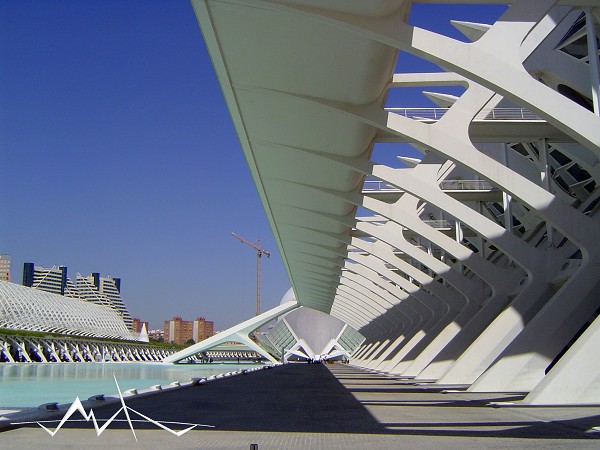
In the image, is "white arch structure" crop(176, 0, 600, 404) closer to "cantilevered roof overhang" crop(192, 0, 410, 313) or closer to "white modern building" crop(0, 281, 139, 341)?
"cantilevered roof overhang" crop(192, 0, 410, 313)

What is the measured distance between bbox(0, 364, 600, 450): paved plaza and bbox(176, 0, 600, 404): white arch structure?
4.84 ft

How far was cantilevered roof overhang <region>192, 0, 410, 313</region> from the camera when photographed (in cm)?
941

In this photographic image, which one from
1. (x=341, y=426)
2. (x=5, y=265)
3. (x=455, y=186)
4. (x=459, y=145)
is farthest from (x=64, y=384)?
(x=5, y=265)

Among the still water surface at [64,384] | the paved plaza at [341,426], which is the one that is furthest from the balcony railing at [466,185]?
the still water surface at [64,384]

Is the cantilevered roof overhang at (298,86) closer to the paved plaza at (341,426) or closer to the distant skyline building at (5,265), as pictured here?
the paved plaza at (341,426)

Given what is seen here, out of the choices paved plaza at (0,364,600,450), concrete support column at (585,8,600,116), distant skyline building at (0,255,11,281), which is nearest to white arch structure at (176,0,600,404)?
concrete support column at (585,8,600,116)

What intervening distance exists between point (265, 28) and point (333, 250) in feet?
62.5

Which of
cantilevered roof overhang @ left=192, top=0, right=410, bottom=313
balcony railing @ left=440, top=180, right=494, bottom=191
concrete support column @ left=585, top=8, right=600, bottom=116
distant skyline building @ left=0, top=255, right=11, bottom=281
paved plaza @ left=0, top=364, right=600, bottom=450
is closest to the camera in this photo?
paved plaza @ left=0, top=364, right=600, bottom=450

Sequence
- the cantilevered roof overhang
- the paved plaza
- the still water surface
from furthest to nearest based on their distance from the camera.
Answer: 1. the still water surface
2. the cantilevered roof overhang
3. the paved plaza

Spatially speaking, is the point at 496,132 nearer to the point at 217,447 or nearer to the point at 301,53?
the point at 301,53

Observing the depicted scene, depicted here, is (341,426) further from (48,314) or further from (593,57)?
(48,314)

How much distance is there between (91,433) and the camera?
7383 millimetres

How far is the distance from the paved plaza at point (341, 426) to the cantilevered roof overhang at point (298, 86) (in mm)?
4954

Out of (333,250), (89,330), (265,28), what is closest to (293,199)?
(333,250)
